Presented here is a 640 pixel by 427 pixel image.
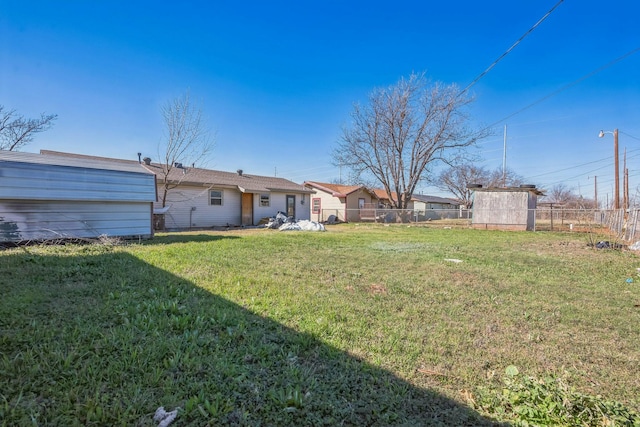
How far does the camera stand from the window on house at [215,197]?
49.9 feet

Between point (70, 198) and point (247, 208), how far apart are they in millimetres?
10339

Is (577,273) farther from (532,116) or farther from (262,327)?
(532,116)

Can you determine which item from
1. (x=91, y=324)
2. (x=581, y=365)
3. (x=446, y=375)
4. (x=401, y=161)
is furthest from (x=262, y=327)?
(x=401, y=161)

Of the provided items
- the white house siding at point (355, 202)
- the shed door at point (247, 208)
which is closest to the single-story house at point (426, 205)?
the white house siding at point (355, 202)

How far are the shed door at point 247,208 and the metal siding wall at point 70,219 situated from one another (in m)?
8.48

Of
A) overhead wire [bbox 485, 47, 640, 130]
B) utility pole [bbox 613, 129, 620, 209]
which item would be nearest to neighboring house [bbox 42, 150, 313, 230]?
overhead wire [bbox 485, 47, 640, 130]

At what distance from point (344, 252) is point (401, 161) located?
56.3 ft

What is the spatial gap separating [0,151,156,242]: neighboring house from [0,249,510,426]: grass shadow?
4.20 metres

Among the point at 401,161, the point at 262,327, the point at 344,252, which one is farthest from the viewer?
the point at 401,161

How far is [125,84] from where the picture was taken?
10.9 metres

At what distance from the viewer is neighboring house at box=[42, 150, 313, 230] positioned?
1380 cm

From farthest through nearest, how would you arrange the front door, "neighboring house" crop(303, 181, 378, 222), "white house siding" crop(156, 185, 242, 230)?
"neighboring house" crop(303, 181, 378, 222)
the front door
"white house siding" crop(156, 185, 242, 230)

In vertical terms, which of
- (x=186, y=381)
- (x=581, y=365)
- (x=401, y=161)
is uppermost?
(x=401, y=161)

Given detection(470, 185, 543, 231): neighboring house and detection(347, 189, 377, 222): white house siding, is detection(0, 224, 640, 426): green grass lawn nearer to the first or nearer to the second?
detection(470, 185, 543, 231): neighboring house
